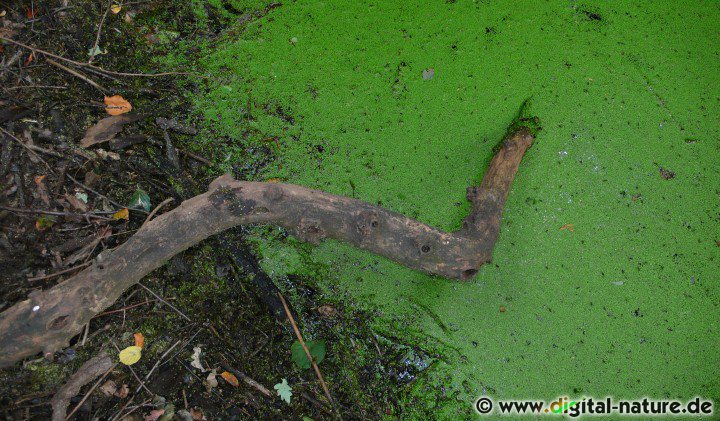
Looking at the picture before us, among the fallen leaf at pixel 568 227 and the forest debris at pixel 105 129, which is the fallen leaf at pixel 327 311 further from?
the forest debris at pixel 105 129

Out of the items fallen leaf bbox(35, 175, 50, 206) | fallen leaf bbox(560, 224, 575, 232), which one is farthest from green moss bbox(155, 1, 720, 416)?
fallen leaf bbox(35, 175, 50, 206)

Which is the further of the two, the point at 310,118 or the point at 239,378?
the point at 310,118

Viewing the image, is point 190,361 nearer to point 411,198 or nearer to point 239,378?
point 239,378

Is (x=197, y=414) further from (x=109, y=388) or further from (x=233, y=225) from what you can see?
(x=233, y=225)

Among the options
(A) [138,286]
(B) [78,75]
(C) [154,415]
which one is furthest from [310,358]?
(B) [78,75]

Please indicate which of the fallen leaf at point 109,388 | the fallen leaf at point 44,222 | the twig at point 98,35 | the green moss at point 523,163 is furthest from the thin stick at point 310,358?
the twig at point 98,35

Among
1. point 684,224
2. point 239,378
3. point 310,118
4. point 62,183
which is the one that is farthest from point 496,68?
point 62,183
